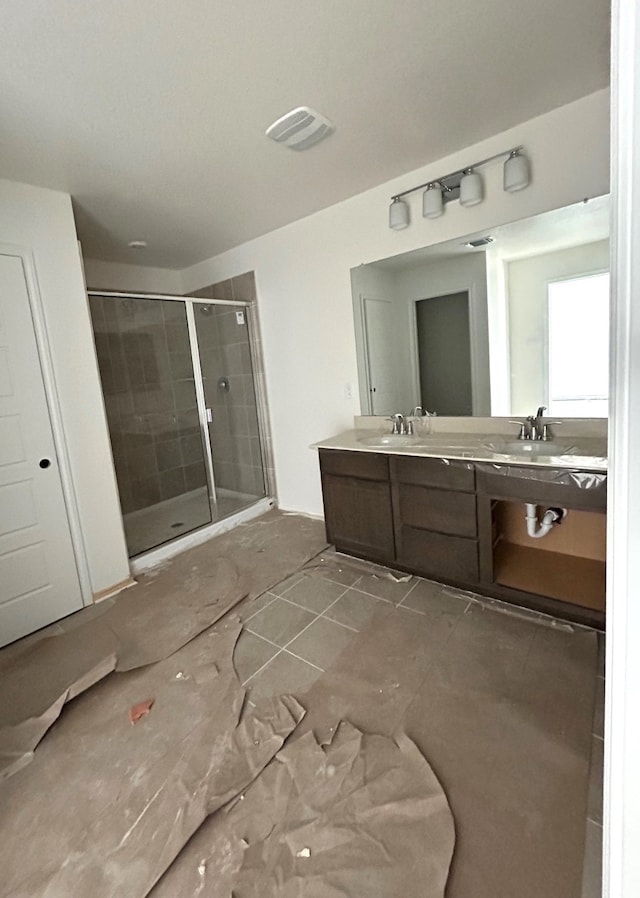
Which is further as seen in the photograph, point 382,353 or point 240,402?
point 240,402

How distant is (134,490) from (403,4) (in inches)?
149

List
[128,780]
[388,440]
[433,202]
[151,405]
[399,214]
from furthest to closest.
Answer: [151,405]
[388,440]
[399,214]
[433,202]
[128,780]

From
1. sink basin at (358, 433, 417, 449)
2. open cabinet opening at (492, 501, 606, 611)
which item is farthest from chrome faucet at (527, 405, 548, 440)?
sink basin at (358, 433, 417, 449)

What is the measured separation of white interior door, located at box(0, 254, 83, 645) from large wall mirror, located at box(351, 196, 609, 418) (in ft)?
6.78

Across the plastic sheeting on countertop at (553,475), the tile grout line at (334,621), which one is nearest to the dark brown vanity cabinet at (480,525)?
the plastic sheeting on countertop at (553,475)

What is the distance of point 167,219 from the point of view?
3.04 metres

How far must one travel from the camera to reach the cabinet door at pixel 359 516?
8.54 ft

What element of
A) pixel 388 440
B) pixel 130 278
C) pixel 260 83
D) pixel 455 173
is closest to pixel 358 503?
pixel 388 440

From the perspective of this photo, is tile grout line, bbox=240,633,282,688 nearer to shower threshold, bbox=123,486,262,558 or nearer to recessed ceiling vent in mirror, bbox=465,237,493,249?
shower threshold, bbox=123,486,262,558

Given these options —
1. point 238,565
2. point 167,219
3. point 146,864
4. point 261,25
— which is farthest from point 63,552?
point 261,25

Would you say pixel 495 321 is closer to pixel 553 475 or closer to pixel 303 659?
pixel 553 475

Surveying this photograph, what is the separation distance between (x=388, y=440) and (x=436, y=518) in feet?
2.19

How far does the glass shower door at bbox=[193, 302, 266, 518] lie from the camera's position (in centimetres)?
381

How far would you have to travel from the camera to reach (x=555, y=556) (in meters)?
2.41
